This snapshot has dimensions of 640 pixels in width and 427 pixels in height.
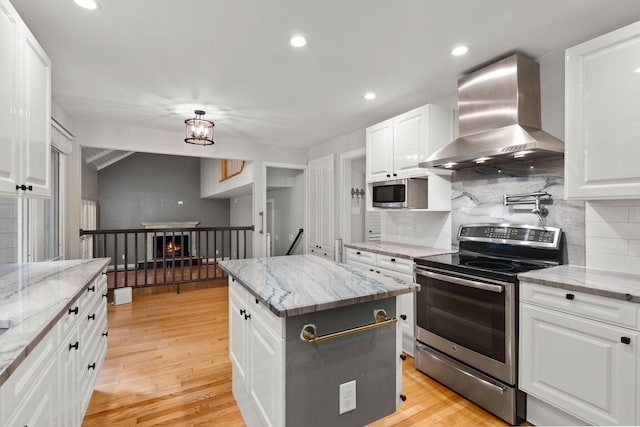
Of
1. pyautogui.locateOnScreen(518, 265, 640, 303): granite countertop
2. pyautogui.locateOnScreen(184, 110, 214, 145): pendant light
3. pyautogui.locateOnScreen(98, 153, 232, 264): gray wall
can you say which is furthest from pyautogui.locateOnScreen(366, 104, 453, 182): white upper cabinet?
pyautogui.locateOnScreen(98, 153, 232, 264): gray wall

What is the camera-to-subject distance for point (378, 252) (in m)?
3.05

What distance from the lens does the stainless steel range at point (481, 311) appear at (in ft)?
6.31

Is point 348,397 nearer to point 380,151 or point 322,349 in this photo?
point 322,349

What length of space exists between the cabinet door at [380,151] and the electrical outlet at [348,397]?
2230 millimetres

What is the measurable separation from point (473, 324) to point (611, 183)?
118 centimetres

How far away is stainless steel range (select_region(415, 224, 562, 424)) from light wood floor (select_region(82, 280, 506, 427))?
0.15 metres

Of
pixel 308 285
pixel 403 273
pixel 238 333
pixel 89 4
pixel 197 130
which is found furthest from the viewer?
pixel 197 130

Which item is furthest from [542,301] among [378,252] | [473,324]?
[378,252]

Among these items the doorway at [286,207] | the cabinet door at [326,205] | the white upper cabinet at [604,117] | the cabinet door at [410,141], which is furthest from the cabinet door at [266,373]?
the doorway at [286,207]

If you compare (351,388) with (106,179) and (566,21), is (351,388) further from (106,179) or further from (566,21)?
(106,179)

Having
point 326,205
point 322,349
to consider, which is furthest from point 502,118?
point 326,205

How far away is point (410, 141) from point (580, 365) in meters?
2.09

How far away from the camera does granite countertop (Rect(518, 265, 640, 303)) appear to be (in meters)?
1.52

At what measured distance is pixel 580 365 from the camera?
1645mm
